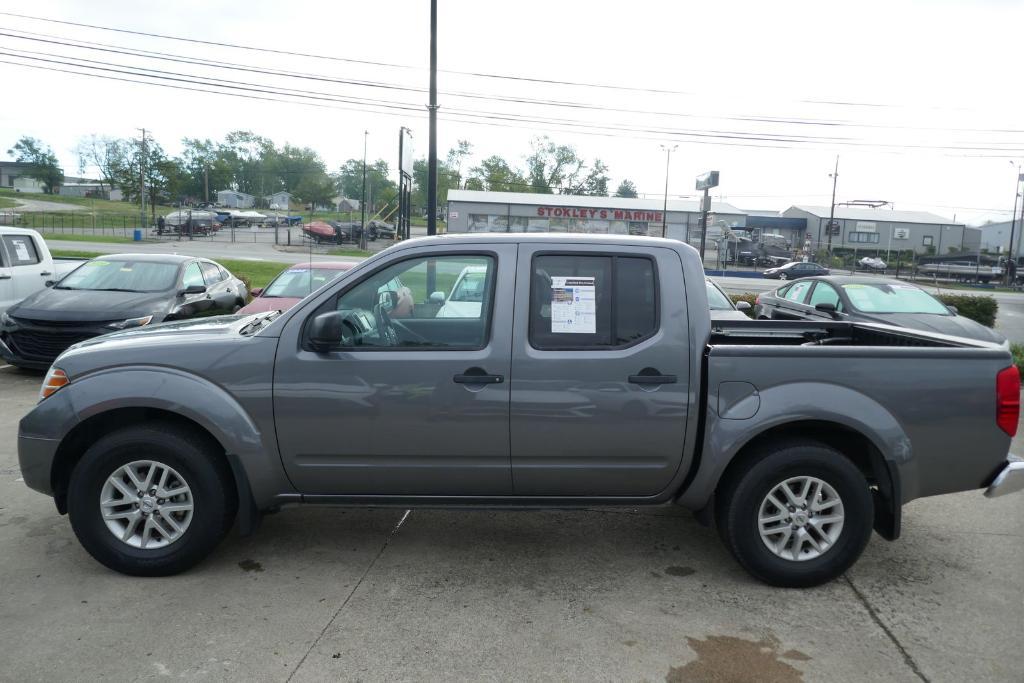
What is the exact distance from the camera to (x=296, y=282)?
1128 cm

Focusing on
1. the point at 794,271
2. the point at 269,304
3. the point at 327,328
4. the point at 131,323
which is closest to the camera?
the point at 327,328

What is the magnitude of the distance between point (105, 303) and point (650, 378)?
8259 mm

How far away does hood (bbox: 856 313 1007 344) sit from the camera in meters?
10.6

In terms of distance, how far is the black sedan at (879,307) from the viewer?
35.2 ft

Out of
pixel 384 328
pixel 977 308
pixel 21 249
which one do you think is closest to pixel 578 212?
pixel 977 308

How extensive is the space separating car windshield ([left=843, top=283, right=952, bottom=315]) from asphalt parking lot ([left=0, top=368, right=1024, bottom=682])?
6622mm

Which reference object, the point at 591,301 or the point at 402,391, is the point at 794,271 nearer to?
the point at 591,301

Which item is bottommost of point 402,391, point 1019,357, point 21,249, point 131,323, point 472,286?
point 1019,357

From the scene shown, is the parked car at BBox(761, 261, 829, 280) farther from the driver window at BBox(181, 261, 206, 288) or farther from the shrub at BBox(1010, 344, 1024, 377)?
the driver window at BBox(181, 261, 206, 288)

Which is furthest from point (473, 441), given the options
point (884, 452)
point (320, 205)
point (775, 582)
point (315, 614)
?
point (320, 205)

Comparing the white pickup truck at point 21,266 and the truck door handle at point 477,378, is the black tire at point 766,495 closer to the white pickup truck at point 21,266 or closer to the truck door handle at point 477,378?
the truck door handle at point 477,378

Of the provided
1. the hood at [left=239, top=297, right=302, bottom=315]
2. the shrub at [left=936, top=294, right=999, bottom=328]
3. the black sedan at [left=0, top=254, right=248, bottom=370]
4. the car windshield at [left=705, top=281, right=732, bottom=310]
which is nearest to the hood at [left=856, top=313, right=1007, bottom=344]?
the car windshield at [left=705, top=281, right=732, bottom=310]

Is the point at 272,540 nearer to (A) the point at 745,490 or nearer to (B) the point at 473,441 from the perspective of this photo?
(B) the point at 473,441

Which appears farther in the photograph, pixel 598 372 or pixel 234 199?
pixel 234 199
